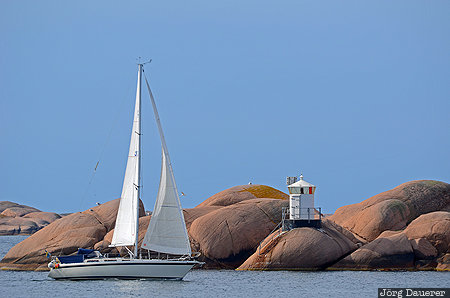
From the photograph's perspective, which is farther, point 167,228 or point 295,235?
point 295,235

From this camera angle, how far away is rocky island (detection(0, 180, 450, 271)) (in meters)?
49.6

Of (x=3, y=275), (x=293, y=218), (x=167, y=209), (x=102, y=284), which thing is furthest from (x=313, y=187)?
(x=3, y=275)

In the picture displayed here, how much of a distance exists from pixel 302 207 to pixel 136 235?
13.6 meters

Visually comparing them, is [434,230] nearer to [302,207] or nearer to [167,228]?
[302,207]

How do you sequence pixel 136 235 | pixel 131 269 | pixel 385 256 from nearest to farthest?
1. pixel 131 269
2. pixel 136 235
3. pixel 385 256

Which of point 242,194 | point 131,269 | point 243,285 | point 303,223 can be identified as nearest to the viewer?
point 131,269

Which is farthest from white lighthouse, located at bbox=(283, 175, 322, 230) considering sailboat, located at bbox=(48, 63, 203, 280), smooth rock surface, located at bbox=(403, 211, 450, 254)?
sailboat, located at bbox=(48, 63, 203, 280)

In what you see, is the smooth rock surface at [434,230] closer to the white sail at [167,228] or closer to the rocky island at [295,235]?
the rocky island at [295,235]

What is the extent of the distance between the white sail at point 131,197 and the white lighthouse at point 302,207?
1225 centimetres

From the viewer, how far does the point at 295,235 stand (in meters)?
50.0

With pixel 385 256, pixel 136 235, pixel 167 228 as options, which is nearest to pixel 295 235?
pixel 385 256

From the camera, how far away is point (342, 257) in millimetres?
50625

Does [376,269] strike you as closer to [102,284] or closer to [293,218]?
[293,218]

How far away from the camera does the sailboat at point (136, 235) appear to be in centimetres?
4312
